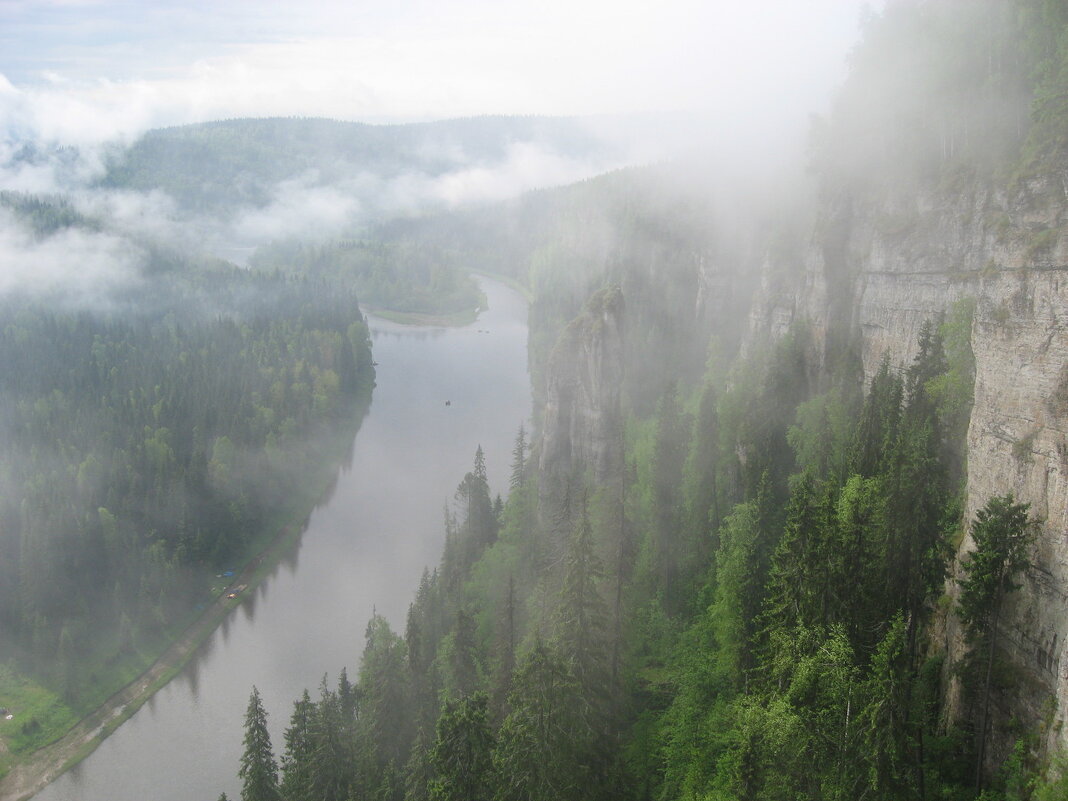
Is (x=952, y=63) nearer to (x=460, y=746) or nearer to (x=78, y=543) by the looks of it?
(x=460, y=746)

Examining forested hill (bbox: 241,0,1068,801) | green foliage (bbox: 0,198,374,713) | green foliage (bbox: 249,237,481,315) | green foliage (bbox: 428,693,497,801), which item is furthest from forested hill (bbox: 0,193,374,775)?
green foliage (bbox: 428,693,497,801)

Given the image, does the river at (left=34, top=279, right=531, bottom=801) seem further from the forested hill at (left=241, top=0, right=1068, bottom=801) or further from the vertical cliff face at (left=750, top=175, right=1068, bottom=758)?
the vertical cliff face at (left=750, top=175, right=1068, bottom=758)

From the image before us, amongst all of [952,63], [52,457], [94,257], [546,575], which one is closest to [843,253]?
[952,63]

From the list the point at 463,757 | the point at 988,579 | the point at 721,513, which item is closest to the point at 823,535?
the point at 988,579

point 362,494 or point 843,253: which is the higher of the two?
point 843,253

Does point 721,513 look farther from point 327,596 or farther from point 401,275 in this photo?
point 401,275
